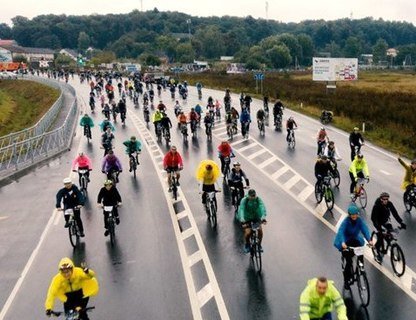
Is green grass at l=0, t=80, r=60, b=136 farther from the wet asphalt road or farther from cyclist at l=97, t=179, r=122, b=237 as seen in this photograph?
cyclist at l=97, t=179, r=122, b=237

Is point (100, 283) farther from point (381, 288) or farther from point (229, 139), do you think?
point (229, 139)

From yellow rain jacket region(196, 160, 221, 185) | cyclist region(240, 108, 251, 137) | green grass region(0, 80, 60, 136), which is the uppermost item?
yellow rain jacket region(196, 160, 221, 185)

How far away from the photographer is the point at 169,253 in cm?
1261

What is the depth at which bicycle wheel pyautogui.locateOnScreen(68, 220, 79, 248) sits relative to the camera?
13387 millimetres

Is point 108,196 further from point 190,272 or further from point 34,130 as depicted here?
point 34,130

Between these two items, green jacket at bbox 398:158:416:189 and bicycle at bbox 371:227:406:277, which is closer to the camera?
bicycle at bbox 371:227:406:277

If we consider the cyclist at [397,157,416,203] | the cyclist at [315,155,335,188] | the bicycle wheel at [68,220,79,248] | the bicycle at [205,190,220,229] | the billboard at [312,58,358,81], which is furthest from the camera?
the billboard at [312,58,358,81]

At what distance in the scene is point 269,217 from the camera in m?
15.3

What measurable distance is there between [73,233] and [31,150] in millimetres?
13198

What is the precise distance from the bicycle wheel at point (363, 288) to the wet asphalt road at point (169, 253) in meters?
0.18

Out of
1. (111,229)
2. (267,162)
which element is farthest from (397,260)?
(267,162)

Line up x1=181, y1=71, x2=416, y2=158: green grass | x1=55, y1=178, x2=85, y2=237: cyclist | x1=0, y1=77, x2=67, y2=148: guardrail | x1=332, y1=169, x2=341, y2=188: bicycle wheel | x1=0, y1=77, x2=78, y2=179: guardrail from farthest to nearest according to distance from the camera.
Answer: x1=181, y1=71, x2=416, y2=158: green grass → x1=0, y1=77, x2=67, y2=148: guardrail → x1=0, y1=77, x2=78, y2=179: guardrail → x1=332, y1=169, x2=341, y2=188: bicycle wheel → x1=55, y1=178, x2=85, y2=237: cyclist

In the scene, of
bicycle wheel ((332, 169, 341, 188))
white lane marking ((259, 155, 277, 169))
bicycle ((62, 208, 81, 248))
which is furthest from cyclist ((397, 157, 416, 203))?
bicycle ((62, 208, 81, 248))

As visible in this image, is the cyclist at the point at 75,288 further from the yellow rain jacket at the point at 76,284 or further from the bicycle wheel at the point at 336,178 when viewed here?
the bicycle wheel at the point at 336,178
